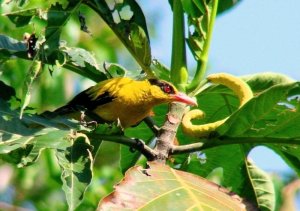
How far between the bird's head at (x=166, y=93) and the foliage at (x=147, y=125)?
31 millimetres

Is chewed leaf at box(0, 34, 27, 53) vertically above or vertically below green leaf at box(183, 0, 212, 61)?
below

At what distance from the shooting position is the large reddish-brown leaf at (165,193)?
2174mm

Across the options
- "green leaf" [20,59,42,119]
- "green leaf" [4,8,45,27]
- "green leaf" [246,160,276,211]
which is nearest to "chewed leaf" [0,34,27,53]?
"green leaf" [4,8,45,27]

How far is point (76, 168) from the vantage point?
2.30 m

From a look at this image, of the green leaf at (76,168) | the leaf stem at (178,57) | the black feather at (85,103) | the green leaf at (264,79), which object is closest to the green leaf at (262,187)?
the green leaf at (264,79)

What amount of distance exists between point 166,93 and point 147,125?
17 centimetres

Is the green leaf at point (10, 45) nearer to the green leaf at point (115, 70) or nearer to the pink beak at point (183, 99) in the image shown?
the green leaf at point (115, 70)

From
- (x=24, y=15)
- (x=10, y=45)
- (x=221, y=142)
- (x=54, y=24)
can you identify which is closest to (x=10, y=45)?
(x=10, y=45)

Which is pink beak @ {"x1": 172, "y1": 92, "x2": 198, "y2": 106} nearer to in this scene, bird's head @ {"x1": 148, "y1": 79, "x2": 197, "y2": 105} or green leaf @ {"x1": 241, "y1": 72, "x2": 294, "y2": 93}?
bird's head @ {"x1": 148, "y1": 79, "x2": 197, "y2": 105}

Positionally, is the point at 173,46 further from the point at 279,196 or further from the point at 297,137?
the point at 279,196

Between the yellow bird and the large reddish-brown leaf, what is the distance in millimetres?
849

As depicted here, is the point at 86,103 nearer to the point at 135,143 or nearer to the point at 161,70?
the point at 161,70

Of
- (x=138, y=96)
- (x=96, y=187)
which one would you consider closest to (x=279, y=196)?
(x=138, y=96)

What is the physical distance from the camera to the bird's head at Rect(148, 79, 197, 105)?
271cm
